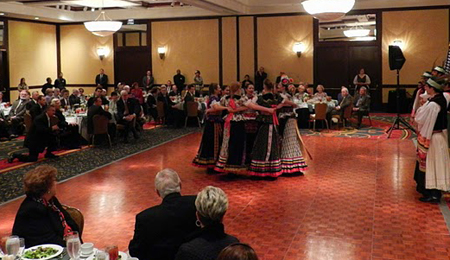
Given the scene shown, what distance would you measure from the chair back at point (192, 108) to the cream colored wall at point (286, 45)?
5440mm

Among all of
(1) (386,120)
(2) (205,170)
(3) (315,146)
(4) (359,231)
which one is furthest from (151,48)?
(4) (359,231)

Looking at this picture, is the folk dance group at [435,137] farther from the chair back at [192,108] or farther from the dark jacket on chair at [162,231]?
the chair back at [192,108]

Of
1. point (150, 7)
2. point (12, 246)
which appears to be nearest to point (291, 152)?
point (12, 246)

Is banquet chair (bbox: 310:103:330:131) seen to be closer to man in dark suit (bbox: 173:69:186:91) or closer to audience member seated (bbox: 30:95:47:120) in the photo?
audience member seated (bbox: 30:95:47:120)

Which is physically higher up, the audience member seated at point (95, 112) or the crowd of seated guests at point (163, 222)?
the audience member seated at point (95, 112)

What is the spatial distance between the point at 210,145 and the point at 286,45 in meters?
11.1

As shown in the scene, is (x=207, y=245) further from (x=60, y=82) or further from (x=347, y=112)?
(x=60, y=82)

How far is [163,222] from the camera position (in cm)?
311

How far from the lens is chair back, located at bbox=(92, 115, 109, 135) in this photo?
424 inches

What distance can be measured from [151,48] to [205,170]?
1238 cm

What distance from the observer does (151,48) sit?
20.3m

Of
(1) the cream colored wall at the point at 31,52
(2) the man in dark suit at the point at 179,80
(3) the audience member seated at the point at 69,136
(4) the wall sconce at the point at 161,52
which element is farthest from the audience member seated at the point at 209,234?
(1) the cream colored wall at the point at 31,52

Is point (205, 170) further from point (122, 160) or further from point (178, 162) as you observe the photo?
point (122, 160)

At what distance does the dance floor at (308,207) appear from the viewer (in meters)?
5.02
